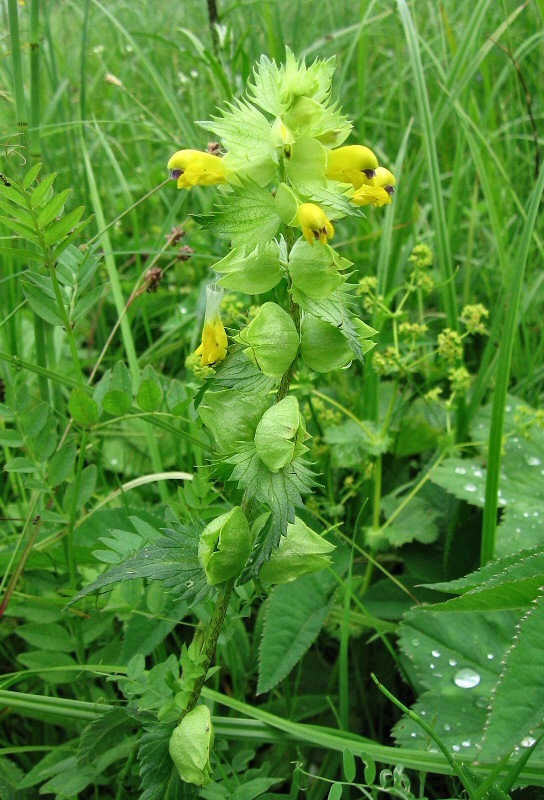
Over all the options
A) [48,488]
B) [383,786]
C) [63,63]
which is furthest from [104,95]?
[383,786]

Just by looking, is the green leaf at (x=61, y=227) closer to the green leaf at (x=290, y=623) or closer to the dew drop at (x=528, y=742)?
the green leaf at (x=290, y=623)

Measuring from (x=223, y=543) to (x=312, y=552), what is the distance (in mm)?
100

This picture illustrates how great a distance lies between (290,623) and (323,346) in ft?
1.83

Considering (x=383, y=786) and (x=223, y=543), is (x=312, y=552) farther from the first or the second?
(x=383, y=786)

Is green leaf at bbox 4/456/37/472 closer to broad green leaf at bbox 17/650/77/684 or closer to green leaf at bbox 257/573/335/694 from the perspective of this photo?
broad green leaf at bbox 17/650/77/684

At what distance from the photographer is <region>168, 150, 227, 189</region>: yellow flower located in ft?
2.39

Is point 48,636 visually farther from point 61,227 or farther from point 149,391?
point 61,227

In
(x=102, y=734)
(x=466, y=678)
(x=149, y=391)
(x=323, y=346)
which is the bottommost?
(x=466, y=678)

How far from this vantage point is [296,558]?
0.75 metres

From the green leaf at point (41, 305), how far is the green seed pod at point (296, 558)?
0.41 metres

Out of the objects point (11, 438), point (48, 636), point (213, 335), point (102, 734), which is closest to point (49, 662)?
point (48, 636)

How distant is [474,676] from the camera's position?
1.00 m

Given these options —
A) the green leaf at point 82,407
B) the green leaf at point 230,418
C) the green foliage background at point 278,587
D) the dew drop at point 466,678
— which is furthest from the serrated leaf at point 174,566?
the dew drop at point 466,678

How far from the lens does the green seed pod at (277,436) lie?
656 millimetres
